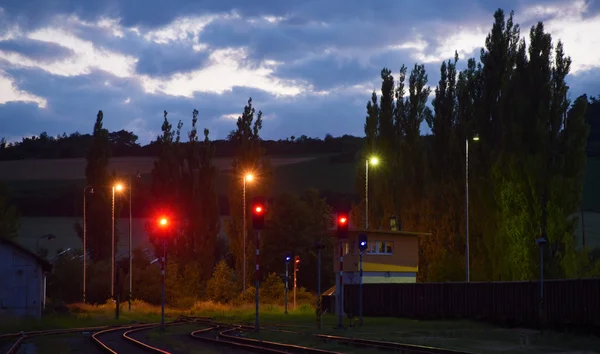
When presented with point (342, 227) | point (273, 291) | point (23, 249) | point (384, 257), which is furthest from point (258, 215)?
point (273, 291)

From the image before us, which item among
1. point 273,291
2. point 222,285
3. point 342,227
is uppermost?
point 342,227

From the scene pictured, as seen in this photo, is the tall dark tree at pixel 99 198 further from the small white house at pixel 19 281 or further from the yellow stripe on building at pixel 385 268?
the yellow stripe on building at pixel 385 268

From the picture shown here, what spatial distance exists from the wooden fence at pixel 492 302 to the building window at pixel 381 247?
19.9 feet

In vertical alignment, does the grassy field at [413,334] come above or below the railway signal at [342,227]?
below

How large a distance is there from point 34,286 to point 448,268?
101ft

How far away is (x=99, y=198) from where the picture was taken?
88.2 meters

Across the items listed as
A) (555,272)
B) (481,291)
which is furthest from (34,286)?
(555,272)

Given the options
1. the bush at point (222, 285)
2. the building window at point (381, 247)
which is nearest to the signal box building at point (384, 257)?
the building window at point (381, 247)

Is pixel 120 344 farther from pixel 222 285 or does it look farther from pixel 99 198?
pixel 99 198

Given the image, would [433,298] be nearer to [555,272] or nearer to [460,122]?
[555,272]

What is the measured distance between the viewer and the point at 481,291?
47.6 meters

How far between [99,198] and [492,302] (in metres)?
52.3

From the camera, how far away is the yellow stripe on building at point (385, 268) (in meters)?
65.8

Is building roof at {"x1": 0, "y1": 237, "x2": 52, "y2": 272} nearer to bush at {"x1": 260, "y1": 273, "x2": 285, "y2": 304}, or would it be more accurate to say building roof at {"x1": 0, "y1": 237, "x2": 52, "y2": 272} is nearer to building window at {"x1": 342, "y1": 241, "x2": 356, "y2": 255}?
building window at {"x1": 342, "y1": 241, "x2": 356, "y2": 255}
